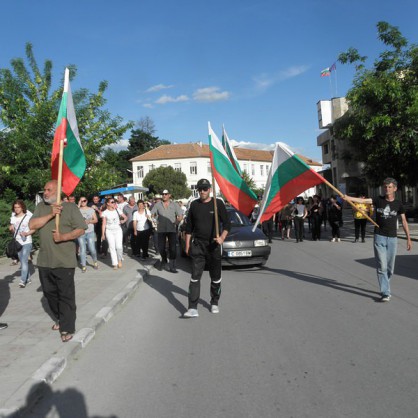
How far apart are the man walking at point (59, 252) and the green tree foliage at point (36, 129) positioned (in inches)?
483

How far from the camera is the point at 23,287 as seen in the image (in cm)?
891

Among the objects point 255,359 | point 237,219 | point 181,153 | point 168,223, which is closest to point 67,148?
point 255,359

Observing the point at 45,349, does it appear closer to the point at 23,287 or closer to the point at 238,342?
the point at 238,342

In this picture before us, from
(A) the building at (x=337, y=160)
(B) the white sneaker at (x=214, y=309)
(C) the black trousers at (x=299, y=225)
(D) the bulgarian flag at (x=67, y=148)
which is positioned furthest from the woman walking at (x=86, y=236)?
(A) the building at (x=337, y=160)

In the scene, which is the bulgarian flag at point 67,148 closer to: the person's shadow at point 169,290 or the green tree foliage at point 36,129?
the person's shadow at point 169,290

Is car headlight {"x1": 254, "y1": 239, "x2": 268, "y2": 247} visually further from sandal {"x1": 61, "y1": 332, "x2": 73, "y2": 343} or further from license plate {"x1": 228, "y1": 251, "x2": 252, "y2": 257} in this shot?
sandal {"x1": 61, "y1": 332, "x2": 73, "y2": 343}

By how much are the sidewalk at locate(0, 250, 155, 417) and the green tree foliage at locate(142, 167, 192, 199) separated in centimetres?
5694

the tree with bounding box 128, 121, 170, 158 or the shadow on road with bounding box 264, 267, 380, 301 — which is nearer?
the shadow on road with bounding box 264, 267, 380, 301

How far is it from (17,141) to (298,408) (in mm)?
15513

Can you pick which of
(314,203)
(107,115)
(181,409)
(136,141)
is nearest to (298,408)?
(181,409)

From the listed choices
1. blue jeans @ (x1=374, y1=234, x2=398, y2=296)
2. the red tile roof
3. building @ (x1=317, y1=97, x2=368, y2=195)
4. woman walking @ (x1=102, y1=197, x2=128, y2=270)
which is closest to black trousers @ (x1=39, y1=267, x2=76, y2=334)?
blue jeans @ (x1=374, y1=234, x2=398, y2=296)

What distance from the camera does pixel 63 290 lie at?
17.4 ft

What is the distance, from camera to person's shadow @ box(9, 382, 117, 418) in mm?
3541

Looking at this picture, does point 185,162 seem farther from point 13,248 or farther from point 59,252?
point 59,252
